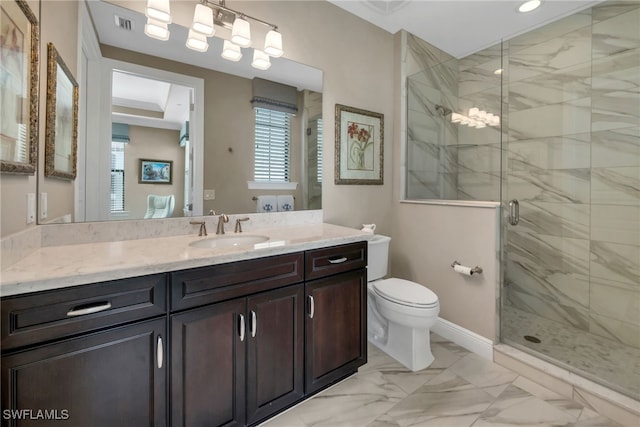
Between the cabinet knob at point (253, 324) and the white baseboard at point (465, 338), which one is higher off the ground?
the cabinet knob at point (253, 324)

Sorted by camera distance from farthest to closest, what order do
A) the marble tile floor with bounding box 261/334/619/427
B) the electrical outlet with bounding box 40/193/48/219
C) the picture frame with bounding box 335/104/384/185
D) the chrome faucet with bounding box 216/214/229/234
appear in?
the picture frame with bounding box 335/104/384/185, the chrome faucet with bounding box 216/214/229/234, the marble tile floor with bounding box 261/334/619/427, the electrical outlet with bounding box 40/193/48/219

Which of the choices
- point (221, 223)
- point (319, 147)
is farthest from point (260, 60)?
point (221, 223)

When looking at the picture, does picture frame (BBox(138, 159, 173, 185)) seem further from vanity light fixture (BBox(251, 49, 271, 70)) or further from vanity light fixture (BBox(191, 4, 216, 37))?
vanity light fixture (BBox(251, 49, 271, 70))

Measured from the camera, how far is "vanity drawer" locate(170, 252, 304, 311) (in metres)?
1.10

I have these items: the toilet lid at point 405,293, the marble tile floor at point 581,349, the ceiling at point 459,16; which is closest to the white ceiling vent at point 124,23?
the ceiling at point 459,16

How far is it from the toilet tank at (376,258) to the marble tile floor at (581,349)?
90cm

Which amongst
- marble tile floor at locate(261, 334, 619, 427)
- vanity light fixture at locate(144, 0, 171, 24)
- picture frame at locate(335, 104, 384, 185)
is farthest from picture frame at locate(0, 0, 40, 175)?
picture frame at locate(335, 104, 384, 185)

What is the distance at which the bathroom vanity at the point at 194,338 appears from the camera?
864 mm

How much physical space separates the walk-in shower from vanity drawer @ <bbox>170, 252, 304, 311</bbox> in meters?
1.60

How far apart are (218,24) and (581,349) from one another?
3189 mm

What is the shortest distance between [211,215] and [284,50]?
1301 mm

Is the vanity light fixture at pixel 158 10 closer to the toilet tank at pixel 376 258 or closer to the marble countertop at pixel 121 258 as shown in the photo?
the marble countertop at pixel 121 258

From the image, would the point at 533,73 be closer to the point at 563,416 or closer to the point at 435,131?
the point at 435,131

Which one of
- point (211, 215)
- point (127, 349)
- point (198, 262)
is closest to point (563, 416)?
point (198, 262)
